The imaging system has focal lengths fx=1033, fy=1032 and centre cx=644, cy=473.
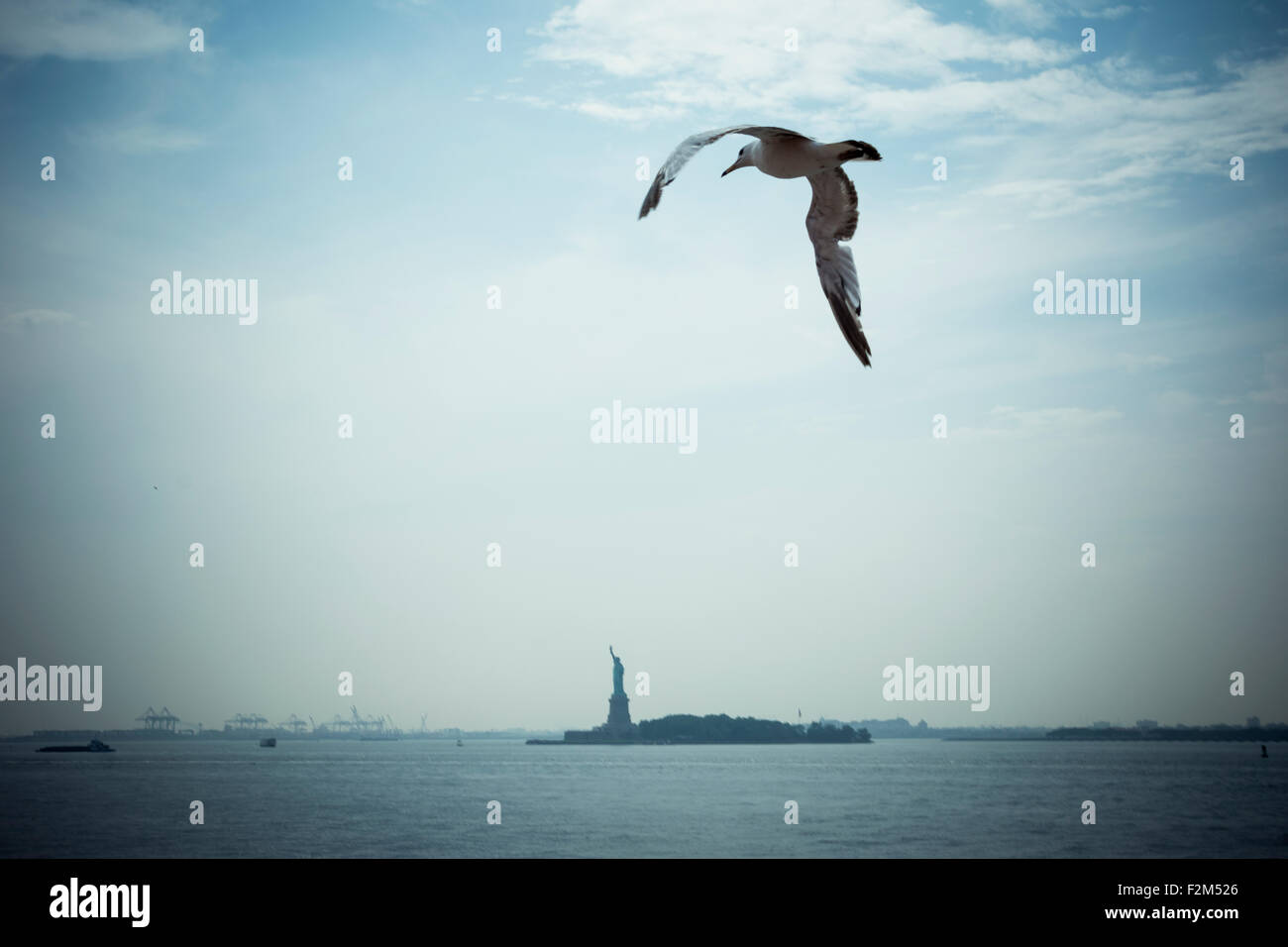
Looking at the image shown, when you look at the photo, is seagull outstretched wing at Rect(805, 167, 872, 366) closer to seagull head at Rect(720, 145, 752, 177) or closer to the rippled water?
seagull head at Rect(720, 145, 752, 177)

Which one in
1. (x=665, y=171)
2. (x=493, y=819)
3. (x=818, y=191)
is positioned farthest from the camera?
(x=493, y=819)

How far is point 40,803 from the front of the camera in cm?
5941

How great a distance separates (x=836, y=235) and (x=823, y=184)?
35cm

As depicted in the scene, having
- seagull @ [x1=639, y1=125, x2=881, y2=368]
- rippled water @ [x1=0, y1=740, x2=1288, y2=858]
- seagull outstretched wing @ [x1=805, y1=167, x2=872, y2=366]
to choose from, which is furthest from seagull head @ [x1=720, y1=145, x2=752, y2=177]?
rippled water @ [x1=0, y1=740, x2=1288, y2=858]

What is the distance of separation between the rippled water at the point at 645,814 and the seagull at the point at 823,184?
3279 cm

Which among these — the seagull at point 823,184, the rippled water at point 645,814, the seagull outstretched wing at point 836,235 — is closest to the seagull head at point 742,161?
the seagull at point 823,184

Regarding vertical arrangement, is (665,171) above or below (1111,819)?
above

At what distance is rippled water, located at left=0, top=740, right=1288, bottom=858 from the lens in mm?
40094

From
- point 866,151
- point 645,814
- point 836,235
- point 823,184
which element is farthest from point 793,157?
point 645,814

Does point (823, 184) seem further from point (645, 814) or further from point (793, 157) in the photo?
point (645, 814)
